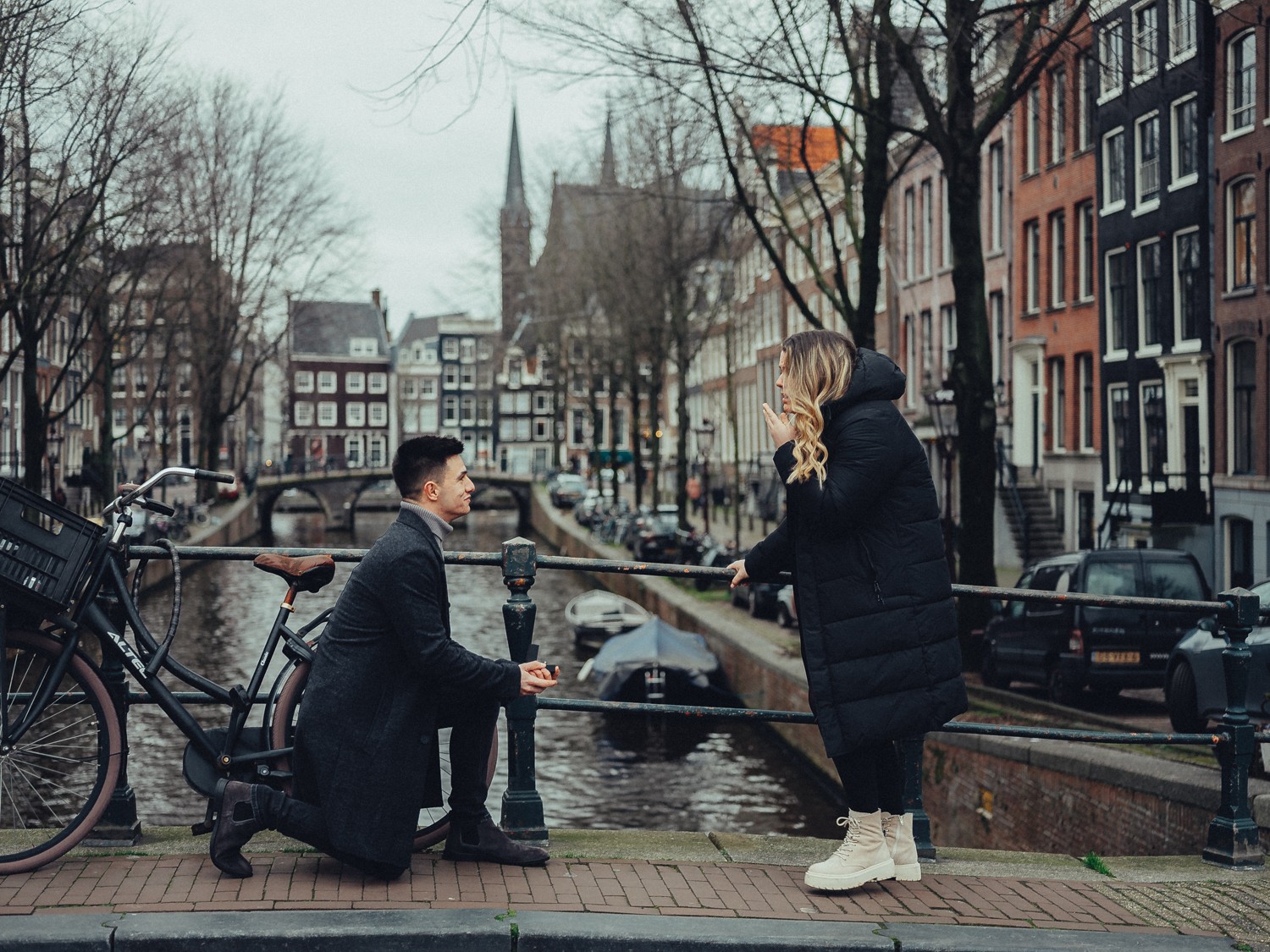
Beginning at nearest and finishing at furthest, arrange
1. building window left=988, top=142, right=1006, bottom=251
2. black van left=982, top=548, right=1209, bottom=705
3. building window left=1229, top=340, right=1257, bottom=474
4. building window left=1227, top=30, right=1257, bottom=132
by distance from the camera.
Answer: black van left=982, top=548, right=1209, bottom=705, building window left=1227, top=30, right=1257, bottom=132, building window left=1229, top=340, right=1257, bottom=474, building window left=988, top=142, right=1006, bottom=251

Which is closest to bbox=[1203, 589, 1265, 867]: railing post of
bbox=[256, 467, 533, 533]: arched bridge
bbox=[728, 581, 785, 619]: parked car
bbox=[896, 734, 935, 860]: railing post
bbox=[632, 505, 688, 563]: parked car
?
bbox=[896, 734, 935, 860]: railing post

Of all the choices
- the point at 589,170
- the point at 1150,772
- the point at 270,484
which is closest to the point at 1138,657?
the point at 1150,772

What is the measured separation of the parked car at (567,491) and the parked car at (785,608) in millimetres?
41782

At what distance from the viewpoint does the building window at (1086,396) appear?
32.7 meters

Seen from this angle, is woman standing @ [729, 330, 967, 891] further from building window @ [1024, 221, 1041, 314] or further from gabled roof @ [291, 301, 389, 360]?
gabled roof @ [291, 301, 389, 360]

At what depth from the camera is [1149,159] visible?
2891 centimetres

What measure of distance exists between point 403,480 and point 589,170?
121 ft

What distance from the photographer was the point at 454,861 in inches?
197

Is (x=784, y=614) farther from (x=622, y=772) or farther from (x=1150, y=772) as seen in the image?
(x=1150, y=772)

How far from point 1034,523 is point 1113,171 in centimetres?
754

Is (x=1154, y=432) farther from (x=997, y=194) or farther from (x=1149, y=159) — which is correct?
(x=997, y=194)

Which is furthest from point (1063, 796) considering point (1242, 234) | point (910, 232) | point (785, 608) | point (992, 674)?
point (910, 232)

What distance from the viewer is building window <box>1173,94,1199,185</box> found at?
88.6 feet

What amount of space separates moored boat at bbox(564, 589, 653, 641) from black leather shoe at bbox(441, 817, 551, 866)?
27.9 metres
